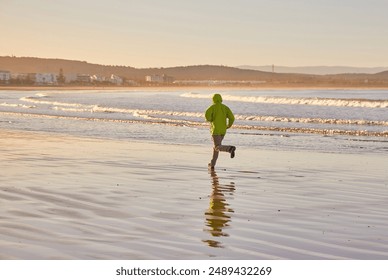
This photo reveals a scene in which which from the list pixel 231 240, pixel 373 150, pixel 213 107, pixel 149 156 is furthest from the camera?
pixel 373 150

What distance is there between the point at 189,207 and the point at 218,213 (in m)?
0.65

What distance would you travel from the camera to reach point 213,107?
16812 millimetres

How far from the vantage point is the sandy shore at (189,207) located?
26.9ft

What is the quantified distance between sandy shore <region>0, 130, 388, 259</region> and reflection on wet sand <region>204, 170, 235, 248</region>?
2 cm

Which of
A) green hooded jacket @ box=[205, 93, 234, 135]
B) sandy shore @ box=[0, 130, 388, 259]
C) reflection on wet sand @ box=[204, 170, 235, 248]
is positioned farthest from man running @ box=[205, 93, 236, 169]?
reflection on wet sand @ box=[204, 170, 235, 248]

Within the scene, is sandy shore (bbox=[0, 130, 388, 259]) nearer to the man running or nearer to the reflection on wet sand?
the reflection on wet sand

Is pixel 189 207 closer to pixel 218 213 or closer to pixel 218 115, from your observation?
pixel 218 213

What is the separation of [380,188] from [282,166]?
4.08 m

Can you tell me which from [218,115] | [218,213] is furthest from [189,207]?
[218,115]

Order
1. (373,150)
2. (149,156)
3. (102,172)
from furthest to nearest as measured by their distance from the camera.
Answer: (373,150) → (149,156) → (102,172)

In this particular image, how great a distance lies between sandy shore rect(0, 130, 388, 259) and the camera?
8.20 metres
